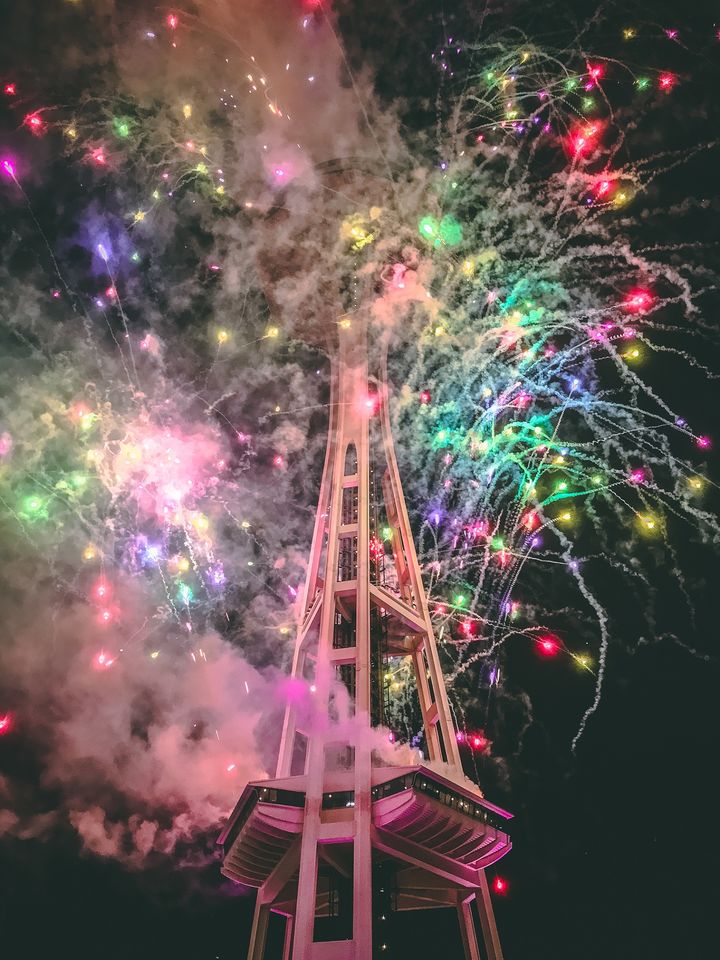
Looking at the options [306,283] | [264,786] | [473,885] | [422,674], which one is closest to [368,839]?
[264,786]

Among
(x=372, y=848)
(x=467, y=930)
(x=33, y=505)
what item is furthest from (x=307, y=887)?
(x=33, y=505)

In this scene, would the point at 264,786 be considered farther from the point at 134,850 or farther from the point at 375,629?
the point at 134,850

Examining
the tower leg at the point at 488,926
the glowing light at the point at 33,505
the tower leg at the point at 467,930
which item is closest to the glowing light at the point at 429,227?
the glowing light at the point at 33,505

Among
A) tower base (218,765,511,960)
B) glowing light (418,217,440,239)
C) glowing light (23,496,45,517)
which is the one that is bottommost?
tower base (218,765,511,960)

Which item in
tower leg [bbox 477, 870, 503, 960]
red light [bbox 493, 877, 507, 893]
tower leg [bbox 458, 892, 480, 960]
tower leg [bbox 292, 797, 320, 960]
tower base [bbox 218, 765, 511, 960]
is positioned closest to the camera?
tower leg [bbox 292, 797, 320, 960]

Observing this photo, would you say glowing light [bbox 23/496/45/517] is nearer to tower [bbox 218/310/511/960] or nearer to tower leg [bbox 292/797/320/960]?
tower [bbox 218/310/511/960]

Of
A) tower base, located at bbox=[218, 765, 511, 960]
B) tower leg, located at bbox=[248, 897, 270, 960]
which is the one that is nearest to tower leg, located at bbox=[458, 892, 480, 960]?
tower base, located at bbox=[218, 765, 511, 960]
